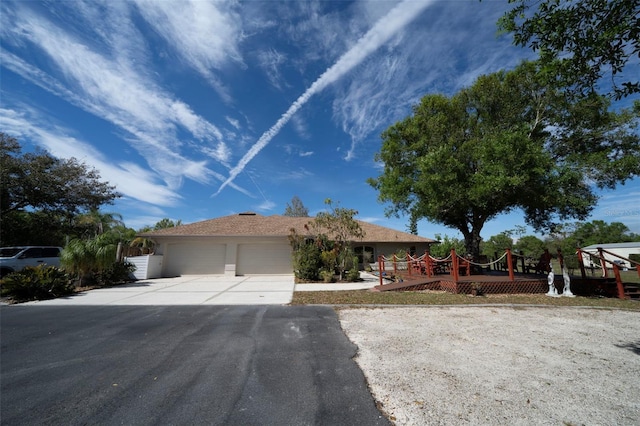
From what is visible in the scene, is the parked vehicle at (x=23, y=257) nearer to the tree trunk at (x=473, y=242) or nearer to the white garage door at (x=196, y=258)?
the white garage door at (x=196, y=258)

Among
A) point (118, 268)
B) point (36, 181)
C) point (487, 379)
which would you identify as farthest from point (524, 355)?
point (36, 181)

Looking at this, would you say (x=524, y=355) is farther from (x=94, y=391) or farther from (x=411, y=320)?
(x=94, y=391)

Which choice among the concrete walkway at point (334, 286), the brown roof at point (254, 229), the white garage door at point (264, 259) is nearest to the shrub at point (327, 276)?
the concrete walkway at point (334, 286)

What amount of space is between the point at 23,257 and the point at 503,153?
74.1 feet

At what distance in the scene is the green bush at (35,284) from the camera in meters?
8.57

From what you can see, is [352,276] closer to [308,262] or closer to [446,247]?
[308,262]

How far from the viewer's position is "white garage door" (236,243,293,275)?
1770 centimetres

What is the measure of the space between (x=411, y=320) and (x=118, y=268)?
575 inches

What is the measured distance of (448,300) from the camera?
26.7 feet

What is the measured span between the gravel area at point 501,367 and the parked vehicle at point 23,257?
1579 centimetres

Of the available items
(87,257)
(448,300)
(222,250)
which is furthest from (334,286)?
(87,257)

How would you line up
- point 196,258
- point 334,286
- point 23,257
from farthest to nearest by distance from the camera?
1. point 196,258
2. point 23,257
3. point 334,286

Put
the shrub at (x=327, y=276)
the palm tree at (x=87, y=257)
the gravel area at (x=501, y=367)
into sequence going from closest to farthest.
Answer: the gravel area at (x=501, y=367)
the palm tree at (x=87, y=257)
the shrub at (x=327, y=276)

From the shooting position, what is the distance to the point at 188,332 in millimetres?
5223
